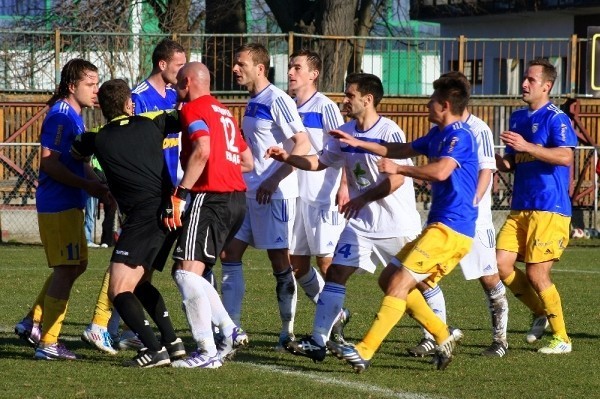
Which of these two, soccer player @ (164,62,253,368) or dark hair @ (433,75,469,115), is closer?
soccer player @ (164,62,253,368)

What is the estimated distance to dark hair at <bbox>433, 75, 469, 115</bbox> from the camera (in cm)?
784

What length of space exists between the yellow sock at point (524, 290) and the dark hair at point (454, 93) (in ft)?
6.55

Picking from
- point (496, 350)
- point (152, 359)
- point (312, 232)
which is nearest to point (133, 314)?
point (152, 359)

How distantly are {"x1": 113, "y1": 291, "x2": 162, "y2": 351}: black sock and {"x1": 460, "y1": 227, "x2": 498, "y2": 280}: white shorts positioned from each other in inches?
92.9

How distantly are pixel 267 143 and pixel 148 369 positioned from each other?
2177mm

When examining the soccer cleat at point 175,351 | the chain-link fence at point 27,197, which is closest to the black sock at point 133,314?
the soccer cleat at point 175,351

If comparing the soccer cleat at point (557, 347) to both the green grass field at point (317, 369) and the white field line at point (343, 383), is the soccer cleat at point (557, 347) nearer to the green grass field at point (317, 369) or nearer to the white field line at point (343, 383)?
the green grass field at point (317, 369)

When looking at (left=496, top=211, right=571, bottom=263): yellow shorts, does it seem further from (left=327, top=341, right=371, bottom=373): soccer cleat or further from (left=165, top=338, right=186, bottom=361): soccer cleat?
(left=165, top=338, right=186, bottom=361): soccer cleat

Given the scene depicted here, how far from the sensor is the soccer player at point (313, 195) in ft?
31.2

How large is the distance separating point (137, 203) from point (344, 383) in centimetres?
177

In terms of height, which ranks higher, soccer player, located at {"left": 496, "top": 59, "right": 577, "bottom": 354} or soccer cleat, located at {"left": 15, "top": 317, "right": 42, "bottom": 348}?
soccer player, located at {"left": 496, "top": 59, "right": 577, "bottom": 354}

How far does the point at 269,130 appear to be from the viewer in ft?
29.9

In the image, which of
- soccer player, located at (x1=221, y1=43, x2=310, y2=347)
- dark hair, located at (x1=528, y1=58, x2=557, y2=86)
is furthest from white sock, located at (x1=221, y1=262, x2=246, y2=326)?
dark hair, located at (x1=528, y1=58, x2=557, y2=86)

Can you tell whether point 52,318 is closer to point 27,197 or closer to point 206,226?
point 206,226
